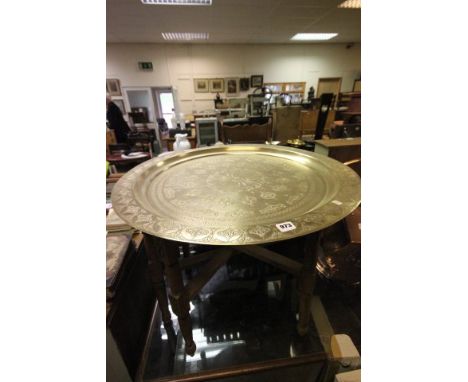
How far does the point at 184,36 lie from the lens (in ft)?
17.4

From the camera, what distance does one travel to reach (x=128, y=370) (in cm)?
111

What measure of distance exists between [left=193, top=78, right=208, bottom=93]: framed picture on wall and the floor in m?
5.93

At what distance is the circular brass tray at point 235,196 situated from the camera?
676 mm

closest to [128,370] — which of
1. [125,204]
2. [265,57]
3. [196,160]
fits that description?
[125,204]

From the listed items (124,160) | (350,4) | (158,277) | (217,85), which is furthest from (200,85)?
(158,277)

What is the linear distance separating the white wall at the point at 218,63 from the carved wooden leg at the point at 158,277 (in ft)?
20.3

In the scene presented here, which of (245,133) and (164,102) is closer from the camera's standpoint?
(245,133)

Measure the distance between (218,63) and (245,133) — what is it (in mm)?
4431

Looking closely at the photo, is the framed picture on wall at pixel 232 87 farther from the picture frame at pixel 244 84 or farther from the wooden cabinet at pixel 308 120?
the wooden cabinet at pixel 308 120

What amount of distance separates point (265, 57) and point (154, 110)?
11.9 feet

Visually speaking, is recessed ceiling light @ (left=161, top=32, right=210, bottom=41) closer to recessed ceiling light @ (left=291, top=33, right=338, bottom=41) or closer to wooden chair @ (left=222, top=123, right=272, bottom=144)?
recessed ceiling light @ (left=291, top=33, right=338, bottom=41)

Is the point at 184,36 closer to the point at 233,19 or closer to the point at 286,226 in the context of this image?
the point at 233,19

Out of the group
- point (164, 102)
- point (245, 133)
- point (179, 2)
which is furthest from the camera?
point (164, 102)

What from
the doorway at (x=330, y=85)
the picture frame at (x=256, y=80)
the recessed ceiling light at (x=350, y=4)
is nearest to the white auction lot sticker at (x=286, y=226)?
the recessed ceiling light at (x=350, y=4)
